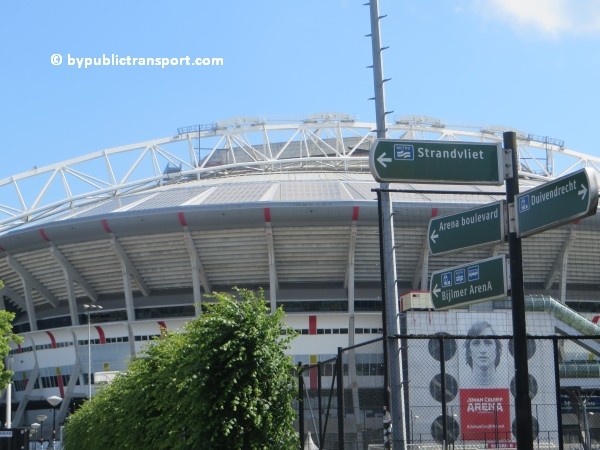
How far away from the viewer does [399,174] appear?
1344 cm

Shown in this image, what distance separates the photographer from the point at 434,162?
13.4m

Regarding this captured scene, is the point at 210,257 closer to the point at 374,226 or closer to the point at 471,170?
the point at 374,226

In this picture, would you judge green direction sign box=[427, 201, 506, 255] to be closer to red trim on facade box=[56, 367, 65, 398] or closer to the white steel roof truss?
the white steel roof truss

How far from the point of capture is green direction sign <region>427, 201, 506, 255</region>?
42.1 ft

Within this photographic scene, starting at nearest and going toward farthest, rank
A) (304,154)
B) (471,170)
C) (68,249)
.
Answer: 1. (471,170)
2. (68,249)
3. (304,154)

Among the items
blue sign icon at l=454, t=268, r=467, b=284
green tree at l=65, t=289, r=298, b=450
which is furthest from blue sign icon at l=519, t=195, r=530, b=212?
green tree at l=65, t=289, r=298, b=450

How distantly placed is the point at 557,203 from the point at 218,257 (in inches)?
2306

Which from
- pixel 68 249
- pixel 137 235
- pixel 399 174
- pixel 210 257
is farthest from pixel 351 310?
pixel 399 174

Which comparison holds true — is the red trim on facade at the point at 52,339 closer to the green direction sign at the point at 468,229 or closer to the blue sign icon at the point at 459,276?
the green direction sign at the point at 468,229

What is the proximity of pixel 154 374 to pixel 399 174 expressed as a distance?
1469 centimetres

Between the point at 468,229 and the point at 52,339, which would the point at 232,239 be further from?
the point at 468,229

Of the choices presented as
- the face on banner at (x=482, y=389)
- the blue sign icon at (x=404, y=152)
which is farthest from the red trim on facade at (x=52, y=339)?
the blue sign icon at (x=404, y=152)

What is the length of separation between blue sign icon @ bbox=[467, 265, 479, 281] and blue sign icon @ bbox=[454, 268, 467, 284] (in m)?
Answer: 0.12

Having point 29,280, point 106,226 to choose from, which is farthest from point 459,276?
point 29,280
